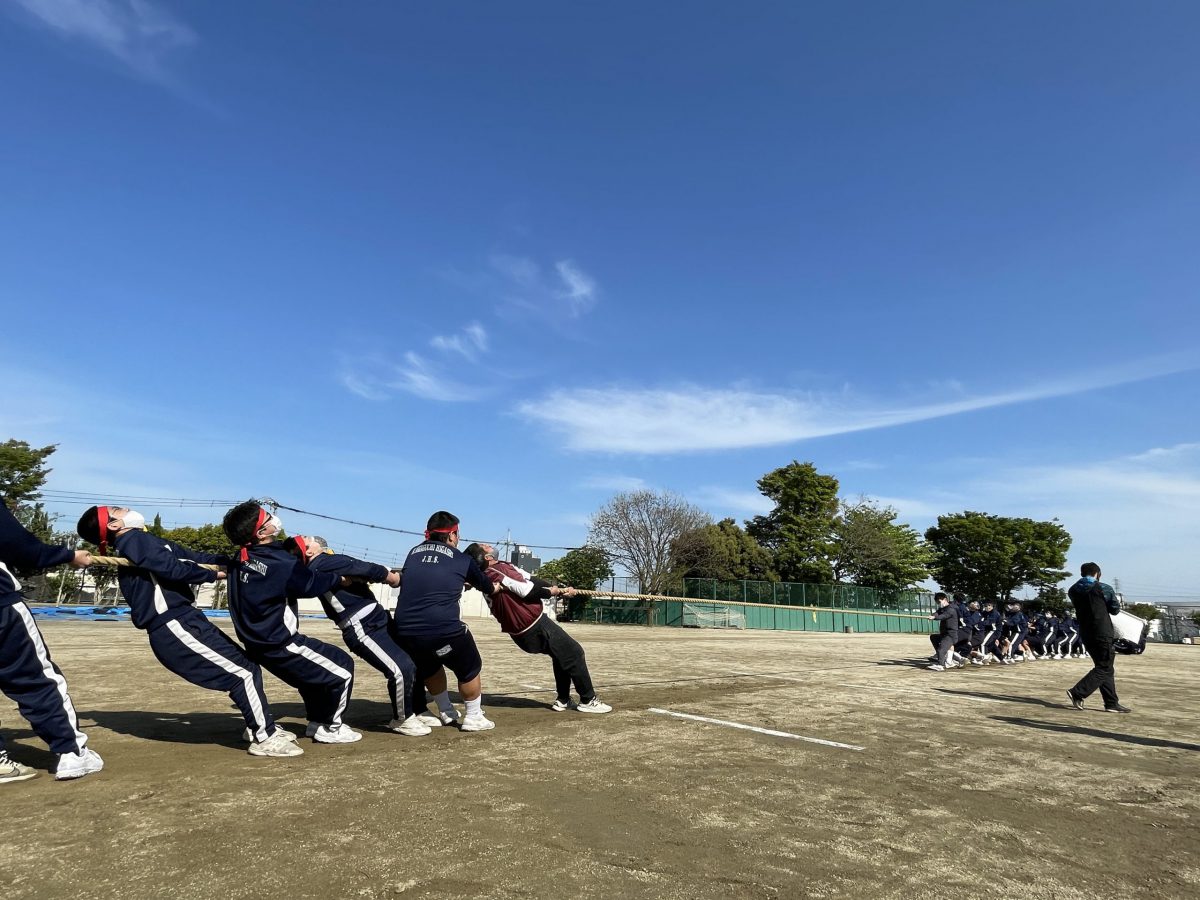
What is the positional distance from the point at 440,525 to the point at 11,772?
9.87 ft

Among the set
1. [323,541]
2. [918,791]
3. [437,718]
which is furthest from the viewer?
[437,718]

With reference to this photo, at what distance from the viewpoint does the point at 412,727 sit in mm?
5465

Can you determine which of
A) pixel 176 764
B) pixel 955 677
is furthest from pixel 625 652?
pixel 176 764

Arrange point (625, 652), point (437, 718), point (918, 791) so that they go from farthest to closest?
point (625, 652) → point (437, 718) → point (918, 791)

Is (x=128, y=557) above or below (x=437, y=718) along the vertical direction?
above

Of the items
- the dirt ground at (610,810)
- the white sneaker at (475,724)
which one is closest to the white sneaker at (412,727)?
the dirt ground at (610,810)

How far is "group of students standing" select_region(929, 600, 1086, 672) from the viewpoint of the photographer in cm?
1388

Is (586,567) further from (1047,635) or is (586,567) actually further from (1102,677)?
(1102,677)

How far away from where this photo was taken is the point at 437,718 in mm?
6145

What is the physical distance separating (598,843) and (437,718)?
11.4ft

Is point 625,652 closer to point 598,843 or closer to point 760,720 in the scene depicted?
point 760,720

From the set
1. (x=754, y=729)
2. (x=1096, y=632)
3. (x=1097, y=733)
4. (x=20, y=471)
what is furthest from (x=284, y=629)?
(x=20, y=471)

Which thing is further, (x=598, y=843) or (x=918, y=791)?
(x=918, y=791)

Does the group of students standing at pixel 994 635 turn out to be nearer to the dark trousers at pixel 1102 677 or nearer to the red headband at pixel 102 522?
the dark trousers at pixel 1102 677
